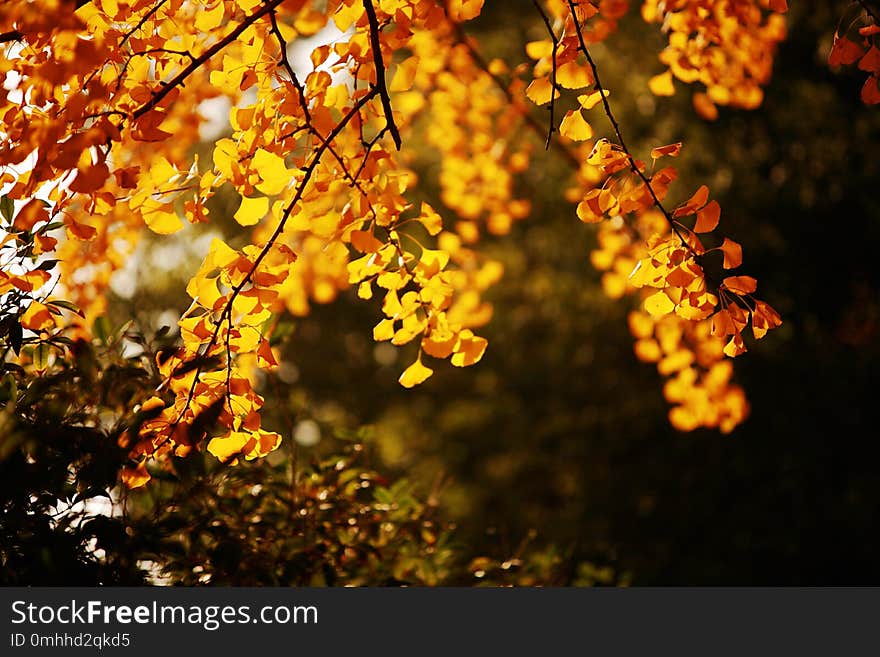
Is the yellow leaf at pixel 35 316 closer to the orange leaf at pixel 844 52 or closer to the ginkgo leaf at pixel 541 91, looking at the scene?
the ginkgo leaf at pixel 541 91

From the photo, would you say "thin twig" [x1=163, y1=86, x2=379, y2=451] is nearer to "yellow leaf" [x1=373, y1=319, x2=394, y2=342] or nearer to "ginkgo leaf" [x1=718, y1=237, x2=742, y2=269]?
"yellow leaf" [x1=373, y1=319, x2=394, y2=342]

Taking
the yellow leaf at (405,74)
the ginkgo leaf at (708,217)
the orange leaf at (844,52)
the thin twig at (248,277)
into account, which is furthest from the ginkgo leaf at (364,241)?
the orange leaf at (844,52)

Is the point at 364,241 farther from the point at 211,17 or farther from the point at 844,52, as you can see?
the point at 844,52

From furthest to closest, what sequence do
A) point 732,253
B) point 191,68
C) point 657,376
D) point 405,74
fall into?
point 657,376, point 405,74, point 732,253, point 191,68

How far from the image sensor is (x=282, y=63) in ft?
4.51

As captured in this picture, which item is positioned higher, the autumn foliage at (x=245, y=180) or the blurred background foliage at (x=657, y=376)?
the blurred background foliage at (x=657, y=376)

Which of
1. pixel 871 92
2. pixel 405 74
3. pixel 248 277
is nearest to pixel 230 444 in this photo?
pixel 248 277

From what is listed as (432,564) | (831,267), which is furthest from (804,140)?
(432,564)

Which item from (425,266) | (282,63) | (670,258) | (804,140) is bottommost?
(670,258)

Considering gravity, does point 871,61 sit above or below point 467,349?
above

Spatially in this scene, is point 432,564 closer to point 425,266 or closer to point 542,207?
point 425,266

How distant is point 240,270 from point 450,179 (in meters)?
2.56

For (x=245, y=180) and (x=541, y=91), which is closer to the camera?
(x=245, y=180)

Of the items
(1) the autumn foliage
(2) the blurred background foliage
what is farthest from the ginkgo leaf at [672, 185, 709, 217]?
(2) the blurred background foliage
